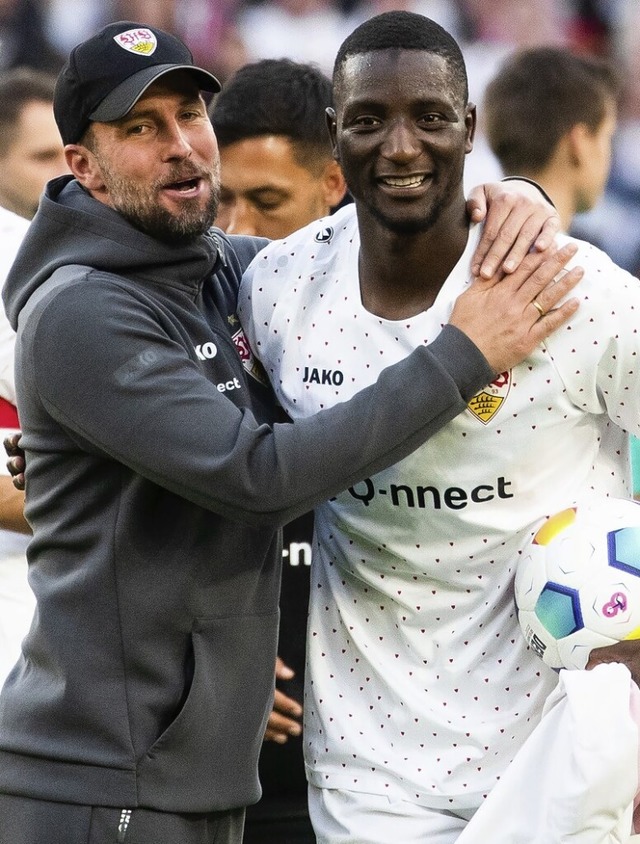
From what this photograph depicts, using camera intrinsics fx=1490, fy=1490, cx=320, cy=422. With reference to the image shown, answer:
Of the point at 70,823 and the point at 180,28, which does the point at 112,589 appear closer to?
the point at 70,823

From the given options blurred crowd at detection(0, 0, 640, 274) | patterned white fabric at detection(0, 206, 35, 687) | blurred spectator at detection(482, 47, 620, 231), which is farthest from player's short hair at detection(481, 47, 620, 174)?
patterned white fabric at detection(0, 206, 35, 687)

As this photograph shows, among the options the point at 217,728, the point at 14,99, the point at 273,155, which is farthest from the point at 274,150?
the point at 217,728

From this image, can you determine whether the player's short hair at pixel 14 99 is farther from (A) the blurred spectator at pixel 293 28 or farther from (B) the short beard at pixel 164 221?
(B) the short beard at pixel 164 221

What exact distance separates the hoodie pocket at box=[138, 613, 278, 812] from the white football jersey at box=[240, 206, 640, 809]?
0.23m

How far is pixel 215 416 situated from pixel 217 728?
630mm

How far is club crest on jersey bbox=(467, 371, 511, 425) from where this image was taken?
2.95 m

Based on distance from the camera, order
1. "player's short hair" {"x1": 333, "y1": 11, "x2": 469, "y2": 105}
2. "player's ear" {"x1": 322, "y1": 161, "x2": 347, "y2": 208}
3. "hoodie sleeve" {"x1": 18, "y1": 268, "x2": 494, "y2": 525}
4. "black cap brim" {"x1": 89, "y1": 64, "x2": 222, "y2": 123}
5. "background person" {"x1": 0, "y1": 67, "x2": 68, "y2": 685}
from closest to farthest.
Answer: "hoodie sleeve" {"x1": 18, "y1": 268, "x2": 494, "y2": 525} < "player's short hair" {"x1": 333, "y1": 11, "x2": 469, "y2": 105} < "black cap brim" {"x1": 89, "y1": 64, "x2": 222, "y2": 123} < "background person" {"x1": 0, "y1": 67, "x2": 68, "y2": 685} < "player's ear" {"x1": 322, "y1": 161, "x2": 347, "y2": 208}

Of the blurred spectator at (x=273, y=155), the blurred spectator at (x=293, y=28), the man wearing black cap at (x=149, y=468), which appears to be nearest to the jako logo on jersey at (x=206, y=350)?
the man wearing black cap at (x=149, y=468)

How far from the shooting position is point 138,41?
312 cm

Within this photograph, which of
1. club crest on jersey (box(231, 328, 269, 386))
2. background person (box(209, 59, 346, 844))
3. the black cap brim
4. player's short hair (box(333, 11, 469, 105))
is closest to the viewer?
player's short hair (box(333, 11, 469, 105))

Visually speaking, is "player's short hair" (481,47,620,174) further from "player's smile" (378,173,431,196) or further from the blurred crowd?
"player's smile" (378,173,431,196)

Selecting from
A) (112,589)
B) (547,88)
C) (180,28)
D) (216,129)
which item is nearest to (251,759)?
(112,589)

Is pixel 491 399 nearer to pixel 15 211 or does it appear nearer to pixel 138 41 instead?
pixel 138 41

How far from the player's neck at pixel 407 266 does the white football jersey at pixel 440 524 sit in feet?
0.10
